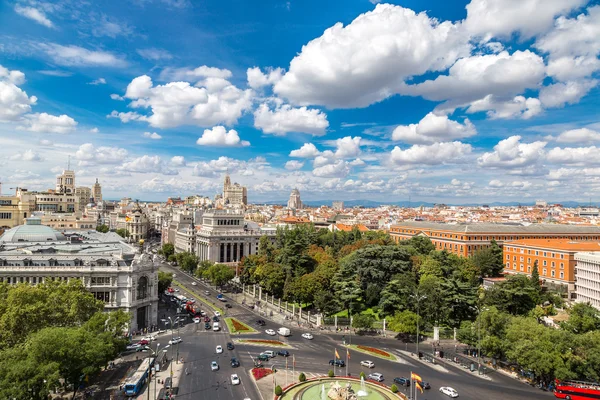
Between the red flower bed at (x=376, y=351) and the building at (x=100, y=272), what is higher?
the building at (x=100, y=272)

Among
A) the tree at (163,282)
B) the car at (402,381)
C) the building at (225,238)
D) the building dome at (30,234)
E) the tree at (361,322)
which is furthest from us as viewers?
the building at (225,238)

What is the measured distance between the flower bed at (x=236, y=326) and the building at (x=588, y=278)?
54.7 m

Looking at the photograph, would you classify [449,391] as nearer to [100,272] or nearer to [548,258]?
[100,272]

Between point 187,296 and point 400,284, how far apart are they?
41036 mm

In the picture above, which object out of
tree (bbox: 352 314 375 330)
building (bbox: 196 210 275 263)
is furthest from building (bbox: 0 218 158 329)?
building (bbox: 196 210 275 263)

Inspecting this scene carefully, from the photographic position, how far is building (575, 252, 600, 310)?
2680 inches

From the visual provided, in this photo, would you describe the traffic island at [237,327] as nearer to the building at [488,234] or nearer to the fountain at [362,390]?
the fountain at [362,390]

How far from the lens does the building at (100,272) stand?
55844 millimetres

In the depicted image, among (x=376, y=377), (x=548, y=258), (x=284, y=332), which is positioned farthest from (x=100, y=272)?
(x=548, y=258)

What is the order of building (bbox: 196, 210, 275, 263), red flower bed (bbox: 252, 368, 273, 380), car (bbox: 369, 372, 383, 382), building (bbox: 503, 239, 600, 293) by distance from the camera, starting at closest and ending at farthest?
car (bbox: 369, 372, 383, 382), red flower bed (bbox: 252, 368, 273, 380), building (bbox: 503, 239, 600, 293), building (bbox: 196, 210, 275, 263)

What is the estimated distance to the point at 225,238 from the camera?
369ft

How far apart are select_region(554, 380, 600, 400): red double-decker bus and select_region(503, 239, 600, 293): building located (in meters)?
45.7

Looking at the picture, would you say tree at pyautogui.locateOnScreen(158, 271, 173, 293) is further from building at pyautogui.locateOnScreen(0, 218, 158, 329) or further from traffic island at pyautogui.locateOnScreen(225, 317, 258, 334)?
traffic island at pyautogui.locateOnScreen(225, 317, 258, 334)

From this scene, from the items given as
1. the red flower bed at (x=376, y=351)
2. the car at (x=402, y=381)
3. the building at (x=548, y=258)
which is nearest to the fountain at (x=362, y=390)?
the car at (x=402, y=381)
